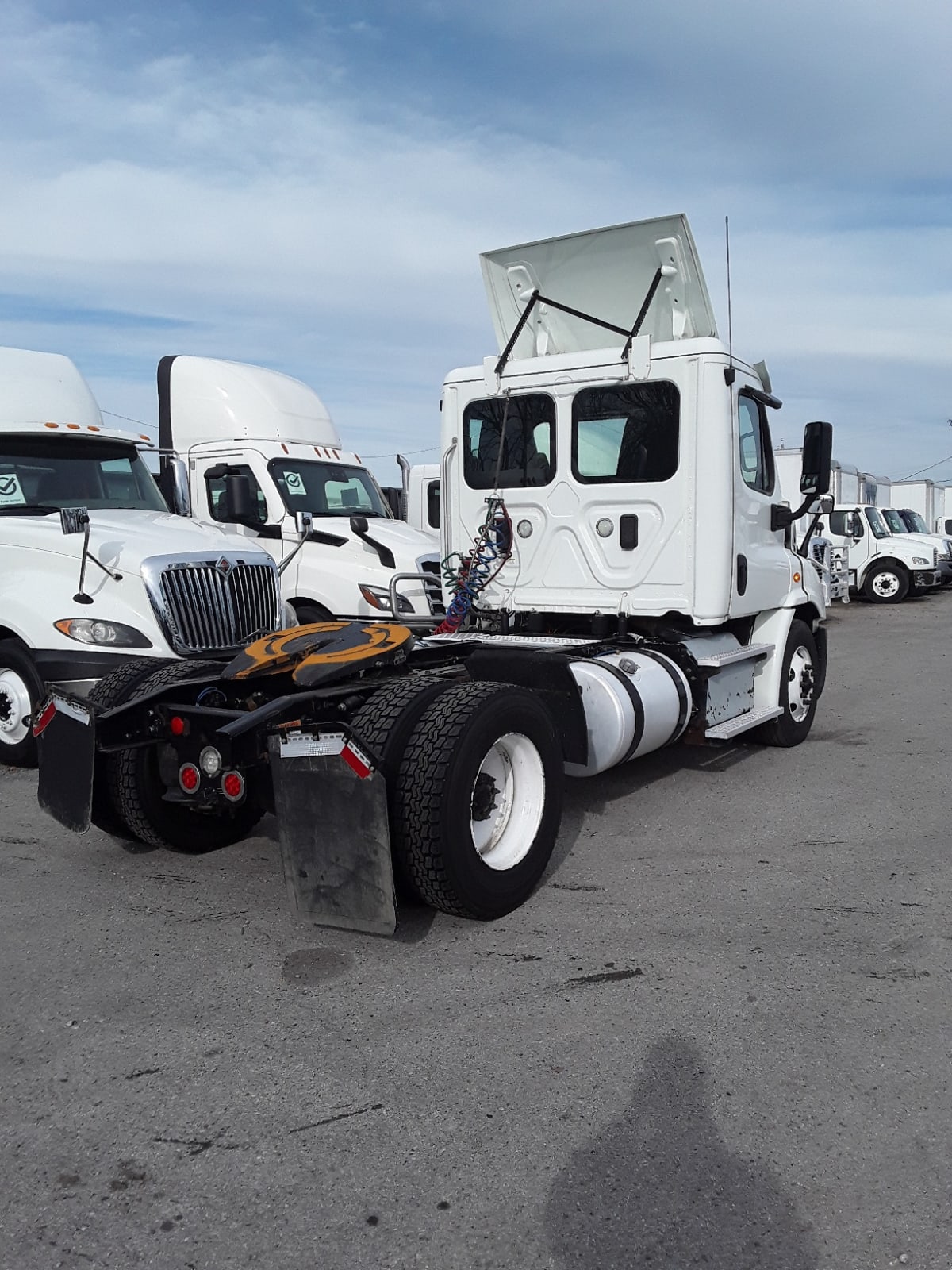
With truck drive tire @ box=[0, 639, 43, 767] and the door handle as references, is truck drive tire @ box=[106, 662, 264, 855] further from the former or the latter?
the door handle

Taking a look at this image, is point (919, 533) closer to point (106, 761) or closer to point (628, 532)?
point (628, 532)

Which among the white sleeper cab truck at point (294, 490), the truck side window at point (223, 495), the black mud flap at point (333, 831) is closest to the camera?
the black mud flap at point (333, 831)

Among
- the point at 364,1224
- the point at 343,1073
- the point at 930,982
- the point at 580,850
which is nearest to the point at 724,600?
the point at 580,850

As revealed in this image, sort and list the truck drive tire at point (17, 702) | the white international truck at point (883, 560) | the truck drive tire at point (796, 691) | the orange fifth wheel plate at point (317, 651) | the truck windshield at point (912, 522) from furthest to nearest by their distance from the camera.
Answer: the truck windshield at point (912, 522) → the white international truck at point (883, 560) → the truck drive tire at point (796, 691) → the truck drive tire at point (17, 702) → the orange fifth wheel plate at point (317, 651)

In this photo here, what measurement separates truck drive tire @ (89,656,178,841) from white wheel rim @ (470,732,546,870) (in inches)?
71.0

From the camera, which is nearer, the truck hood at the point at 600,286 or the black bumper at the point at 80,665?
the truck hood at the point at 600,286

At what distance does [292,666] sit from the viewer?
4988 mm

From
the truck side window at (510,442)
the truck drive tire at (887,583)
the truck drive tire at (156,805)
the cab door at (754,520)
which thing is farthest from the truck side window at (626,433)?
the truck drive tire at (887,583)

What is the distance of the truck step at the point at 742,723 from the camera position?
653cm

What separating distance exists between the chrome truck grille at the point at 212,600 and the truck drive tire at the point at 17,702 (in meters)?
0.96

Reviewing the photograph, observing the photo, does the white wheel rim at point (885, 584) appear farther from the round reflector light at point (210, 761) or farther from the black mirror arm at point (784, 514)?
the round reflector light at point (210, 761)

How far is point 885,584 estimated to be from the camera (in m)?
23.5

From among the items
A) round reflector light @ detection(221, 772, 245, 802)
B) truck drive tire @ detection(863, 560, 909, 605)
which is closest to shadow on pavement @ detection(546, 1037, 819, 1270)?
round reflector light @ detection(221, 772, 245, 802)

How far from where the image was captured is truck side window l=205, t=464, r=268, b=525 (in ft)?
36.2
